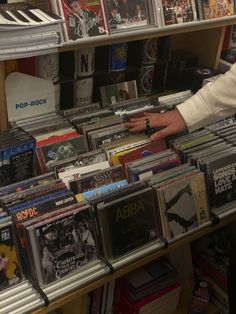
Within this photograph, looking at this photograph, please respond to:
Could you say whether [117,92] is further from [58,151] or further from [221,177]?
[221,177]

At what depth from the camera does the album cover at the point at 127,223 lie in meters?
1.19

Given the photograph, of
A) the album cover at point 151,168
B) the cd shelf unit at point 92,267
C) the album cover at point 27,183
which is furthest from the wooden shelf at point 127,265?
the album cover at point 27,183

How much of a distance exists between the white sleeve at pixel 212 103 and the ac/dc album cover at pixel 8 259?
71 cm

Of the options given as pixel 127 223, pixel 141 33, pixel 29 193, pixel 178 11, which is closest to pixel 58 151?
pixel 29 193

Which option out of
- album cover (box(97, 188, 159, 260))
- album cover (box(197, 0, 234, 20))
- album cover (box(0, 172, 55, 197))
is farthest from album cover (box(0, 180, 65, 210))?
album cover (box(197, 0, 234, 20))

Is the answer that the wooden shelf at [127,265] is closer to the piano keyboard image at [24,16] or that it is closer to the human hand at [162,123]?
the human hand at [162,123]

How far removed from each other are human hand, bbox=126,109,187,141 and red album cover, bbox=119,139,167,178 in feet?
0.08

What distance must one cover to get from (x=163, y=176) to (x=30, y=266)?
0.48m

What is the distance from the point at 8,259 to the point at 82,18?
779 millimetres

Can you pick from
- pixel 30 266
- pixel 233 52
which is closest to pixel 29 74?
pixel 30 266

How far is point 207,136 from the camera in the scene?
1521 millimetres

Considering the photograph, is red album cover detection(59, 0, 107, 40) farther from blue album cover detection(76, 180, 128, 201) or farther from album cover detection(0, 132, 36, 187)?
blue album cover detection(76, 180, 128, 201)

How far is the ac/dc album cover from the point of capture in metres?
1.08

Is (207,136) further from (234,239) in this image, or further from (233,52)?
(233,52)
